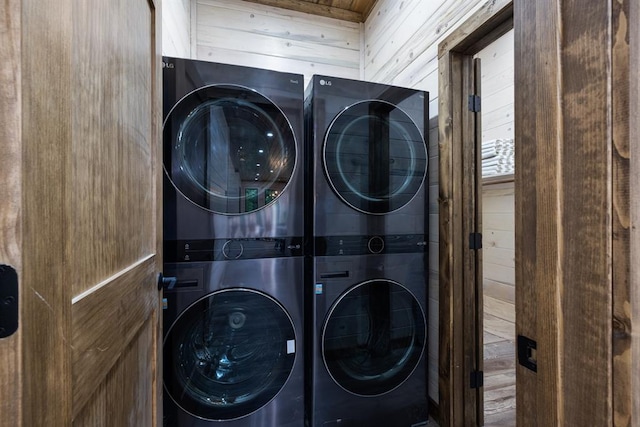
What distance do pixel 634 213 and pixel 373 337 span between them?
1.28m

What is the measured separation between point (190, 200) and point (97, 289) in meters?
0.72

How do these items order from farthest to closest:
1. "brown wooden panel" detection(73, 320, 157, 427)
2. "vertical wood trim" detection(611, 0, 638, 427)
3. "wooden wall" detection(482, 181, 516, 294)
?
1. "wooden wall" detection(482, 181, 516, 294)
2. "brown wooden panel" detection(73, 320, 157, 427)
3. "vertical wood trim" detection(611, 0, 638, 427)

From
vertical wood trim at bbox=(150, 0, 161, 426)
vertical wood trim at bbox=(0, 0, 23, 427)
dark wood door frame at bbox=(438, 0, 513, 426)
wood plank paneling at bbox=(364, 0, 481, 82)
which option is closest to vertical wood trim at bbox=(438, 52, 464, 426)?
dark wood door frame at bbox=(438, 0, 513, 426)

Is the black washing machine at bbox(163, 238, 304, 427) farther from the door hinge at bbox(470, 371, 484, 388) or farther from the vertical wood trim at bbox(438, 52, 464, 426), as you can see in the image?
the door hinge at bbox(470, 371, 484, 388)

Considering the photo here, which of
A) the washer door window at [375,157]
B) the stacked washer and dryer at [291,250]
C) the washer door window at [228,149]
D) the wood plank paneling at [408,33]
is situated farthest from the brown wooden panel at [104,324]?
the wood plank paneling at [408,33]

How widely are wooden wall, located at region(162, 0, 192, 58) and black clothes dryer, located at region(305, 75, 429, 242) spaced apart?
78cm

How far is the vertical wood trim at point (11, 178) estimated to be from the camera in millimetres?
341

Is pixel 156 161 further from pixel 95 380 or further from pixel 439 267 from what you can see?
pixel 439 267

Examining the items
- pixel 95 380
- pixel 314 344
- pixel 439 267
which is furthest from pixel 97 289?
pixel 439 267

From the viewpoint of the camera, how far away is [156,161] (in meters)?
1.00

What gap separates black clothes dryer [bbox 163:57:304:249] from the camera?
4.04ft

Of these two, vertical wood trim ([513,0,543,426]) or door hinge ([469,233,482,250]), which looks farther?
door hinge ([469,233,482,250])

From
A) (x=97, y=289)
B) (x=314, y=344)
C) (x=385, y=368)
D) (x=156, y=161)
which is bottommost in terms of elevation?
(x=385, y=368)

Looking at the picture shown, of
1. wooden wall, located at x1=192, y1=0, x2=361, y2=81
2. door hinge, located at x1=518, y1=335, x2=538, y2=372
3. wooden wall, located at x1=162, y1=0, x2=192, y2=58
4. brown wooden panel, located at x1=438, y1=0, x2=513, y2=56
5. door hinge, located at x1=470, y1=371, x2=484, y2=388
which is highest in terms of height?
wooden wall, located at x1=192, y1=0, x2=361, y2=81
